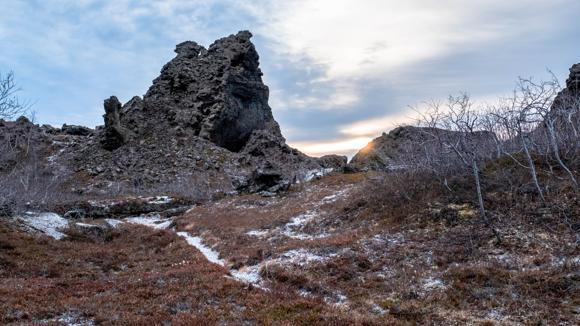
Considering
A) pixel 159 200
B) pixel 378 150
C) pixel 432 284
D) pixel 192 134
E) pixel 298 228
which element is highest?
pixel 192 134

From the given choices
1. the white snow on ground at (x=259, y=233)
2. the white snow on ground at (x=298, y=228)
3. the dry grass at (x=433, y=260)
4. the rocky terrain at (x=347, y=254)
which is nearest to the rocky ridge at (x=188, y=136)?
the rocky terrain at (x=347, y=254)

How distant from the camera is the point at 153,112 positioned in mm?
85062

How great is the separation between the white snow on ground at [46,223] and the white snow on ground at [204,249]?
827 cm

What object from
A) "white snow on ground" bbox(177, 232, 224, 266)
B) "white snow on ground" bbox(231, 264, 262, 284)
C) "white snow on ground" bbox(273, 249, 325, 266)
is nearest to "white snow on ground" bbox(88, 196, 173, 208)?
"white snow on ground" bbox(177, 232, 224, 266)

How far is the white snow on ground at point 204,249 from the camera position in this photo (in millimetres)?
18531

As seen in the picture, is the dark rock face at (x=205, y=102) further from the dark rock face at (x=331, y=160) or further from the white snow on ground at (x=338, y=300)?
the white snow on ground at (x=338, y=300)

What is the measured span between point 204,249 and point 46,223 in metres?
11.6

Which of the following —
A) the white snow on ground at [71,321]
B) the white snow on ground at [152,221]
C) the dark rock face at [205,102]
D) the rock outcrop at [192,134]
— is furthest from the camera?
the dark rock face at [205,102]

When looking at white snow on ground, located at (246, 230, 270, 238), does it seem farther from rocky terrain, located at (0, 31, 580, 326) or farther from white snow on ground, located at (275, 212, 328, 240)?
white snow on ground, located at (275, 212, 328, 240)

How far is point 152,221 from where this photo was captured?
35.5 m

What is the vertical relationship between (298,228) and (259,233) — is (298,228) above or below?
above

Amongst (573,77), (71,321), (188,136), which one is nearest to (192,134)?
(188,136)

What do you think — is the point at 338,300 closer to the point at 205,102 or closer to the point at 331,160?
the point at 331,160

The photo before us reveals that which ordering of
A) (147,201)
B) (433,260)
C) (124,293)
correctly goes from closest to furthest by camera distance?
(124,293) → (433,260) → (147,201)
